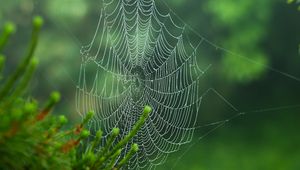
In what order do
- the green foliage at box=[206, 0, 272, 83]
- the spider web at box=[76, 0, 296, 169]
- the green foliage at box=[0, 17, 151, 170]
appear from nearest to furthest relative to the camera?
the green foliage at box=[0, 17, 151, 170], the spider web at box=[76, 0, 296, 169], the green foliage at box=[206, 0, 272, 83]

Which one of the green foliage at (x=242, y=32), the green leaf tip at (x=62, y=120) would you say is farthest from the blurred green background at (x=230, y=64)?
the green leaf tip at (x=62, y=120)

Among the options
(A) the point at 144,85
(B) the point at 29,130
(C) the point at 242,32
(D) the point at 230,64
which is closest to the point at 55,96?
(B) the point at 29,130

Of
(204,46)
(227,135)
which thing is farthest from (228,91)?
(204,46)

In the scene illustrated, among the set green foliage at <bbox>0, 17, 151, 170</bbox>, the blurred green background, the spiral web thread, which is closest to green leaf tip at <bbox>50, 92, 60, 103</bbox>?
green foliage at <bbox>0, 17, 151, 170</bbox>

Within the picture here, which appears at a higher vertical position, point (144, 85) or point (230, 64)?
point (230, 64)

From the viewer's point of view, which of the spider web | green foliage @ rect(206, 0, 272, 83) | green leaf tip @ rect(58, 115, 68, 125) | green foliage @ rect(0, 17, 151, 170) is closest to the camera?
green foliage @ rect(0, 17, 151, 170)

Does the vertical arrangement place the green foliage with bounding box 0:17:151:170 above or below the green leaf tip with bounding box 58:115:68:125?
below

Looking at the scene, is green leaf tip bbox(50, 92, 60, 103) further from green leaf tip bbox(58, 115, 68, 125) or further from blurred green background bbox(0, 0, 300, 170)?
blurred green background bbox(0, 0, 300, 170)

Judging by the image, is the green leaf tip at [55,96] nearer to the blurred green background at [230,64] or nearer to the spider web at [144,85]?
the spider web at [144,85]

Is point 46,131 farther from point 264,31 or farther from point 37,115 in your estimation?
point 264,31

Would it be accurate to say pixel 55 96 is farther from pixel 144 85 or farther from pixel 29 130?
pixel 144 85
